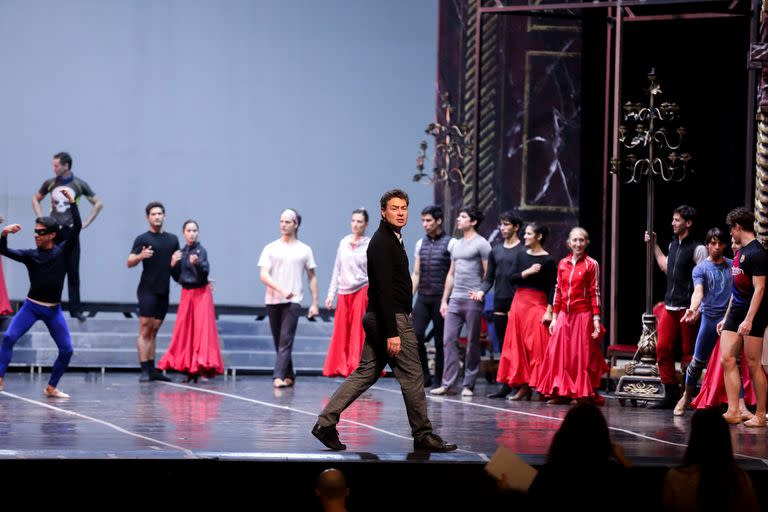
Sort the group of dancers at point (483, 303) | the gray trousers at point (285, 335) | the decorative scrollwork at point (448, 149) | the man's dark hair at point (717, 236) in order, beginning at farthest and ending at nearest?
the decorative scrollwork at point (448, 149) → the gray trousers at point (285, 335) → the man's dark hair at point (717, 236) → the group of dancers at point (483, 303)

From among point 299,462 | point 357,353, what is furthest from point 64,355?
point 299,462

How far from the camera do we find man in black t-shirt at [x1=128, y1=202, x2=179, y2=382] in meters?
10.3

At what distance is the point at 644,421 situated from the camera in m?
7.66

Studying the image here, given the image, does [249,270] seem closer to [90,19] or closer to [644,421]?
[90,19]

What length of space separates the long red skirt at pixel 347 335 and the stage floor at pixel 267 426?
1.55 feet

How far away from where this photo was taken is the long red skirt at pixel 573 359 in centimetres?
891

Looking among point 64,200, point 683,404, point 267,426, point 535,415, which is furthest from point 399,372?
point 64,200

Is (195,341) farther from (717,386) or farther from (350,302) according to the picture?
(717,386)

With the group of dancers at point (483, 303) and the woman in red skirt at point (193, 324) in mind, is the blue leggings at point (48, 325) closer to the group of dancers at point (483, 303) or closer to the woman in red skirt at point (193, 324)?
the group of dancers at point (483, 303)

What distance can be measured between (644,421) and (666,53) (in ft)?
13.8

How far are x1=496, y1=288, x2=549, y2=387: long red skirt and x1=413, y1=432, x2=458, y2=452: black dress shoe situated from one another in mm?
3726

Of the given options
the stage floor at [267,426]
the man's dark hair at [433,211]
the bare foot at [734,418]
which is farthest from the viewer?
the man's dark hair at [433,211]

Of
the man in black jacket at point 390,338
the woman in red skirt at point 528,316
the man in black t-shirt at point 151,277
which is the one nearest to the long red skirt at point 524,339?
the woman in red skirt at point 528,316

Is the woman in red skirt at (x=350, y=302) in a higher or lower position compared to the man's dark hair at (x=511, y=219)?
lower
